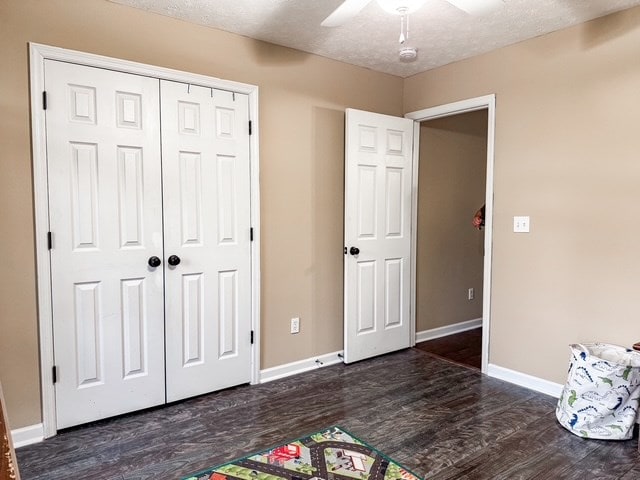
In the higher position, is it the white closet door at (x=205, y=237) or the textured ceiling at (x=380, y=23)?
the textured ceiling at (x=380, y=23)

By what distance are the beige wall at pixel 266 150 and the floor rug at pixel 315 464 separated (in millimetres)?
965

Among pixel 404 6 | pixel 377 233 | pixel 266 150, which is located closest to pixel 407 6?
pixel 404 6

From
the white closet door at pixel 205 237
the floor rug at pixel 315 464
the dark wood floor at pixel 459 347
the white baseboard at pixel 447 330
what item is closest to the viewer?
the floor rug at pixel 315 464

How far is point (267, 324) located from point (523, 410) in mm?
1808

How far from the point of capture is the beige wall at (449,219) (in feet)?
13.0

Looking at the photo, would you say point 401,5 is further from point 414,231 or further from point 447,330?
point 447,330

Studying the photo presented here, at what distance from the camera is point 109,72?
239cm

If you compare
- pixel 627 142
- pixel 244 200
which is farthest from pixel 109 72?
pixel 627 142

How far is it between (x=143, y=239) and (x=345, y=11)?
1721mm

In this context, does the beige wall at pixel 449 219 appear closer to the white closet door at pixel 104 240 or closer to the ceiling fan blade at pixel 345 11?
the ceiling fan blade at pixel 345 11

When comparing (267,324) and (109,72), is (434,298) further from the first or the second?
(109,72)

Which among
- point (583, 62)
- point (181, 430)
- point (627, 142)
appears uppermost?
point (583, 62)

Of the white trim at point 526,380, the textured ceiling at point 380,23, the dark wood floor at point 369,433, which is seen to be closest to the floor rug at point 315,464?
the dark wood floor at point 369,433

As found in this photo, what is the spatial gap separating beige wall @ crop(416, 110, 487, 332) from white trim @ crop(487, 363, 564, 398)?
0.92 meters
